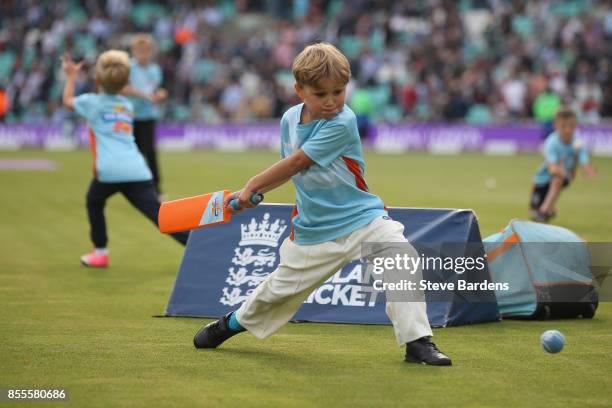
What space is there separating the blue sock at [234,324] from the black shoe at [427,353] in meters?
1.10

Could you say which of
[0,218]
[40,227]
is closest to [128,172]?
[40,227]

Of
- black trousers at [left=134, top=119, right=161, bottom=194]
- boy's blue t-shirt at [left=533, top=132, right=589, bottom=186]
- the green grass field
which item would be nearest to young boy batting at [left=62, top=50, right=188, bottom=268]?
the green grass field

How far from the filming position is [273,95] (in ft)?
117

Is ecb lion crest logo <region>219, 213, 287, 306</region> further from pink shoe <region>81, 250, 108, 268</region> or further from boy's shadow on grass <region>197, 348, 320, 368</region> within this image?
pink shoe <region>81, 250, 108, 268</region>

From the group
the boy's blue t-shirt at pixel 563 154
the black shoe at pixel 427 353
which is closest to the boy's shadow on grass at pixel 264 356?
the black shoe at pixel 427 353

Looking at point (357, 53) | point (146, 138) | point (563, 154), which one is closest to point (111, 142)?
point (146, 138)

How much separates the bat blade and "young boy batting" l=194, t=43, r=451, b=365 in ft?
0.38

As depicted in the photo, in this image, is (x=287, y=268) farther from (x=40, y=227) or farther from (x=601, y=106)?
(x=601, y=106)

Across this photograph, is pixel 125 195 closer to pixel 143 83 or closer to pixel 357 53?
pixel 143 83

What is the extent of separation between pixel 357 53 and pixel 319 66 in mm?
32637

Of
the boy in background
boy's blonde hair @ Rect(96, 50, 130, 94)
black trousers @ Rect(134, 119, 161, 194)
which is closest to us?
boy's blonde hair @ Rect(96, 50, 130, 94)

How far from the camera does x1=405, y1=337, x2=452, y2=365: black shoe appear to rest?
21.3ft

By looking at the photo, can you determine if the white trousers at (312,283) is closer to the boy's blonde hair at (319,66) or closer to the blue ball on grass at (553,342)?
the blue ball on grass at (553,342)

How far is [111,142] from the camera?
36.2 ft
